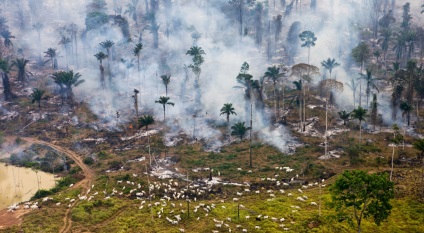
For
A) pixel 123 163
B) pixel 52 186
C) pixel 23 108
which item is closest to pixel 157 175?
pixel 123 163

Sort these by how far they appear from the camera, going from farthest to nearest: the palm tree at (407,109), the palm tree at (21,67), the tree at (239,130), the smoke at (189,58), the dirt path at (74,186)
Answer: the palm tree at (21,67) < the smoke at (189,58) < the tree at (239,130) < the palm tree at (407,109) < the dirt path at (74,186)

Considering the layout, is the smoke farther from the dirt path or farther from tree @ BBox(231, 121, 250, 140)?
the dirt path

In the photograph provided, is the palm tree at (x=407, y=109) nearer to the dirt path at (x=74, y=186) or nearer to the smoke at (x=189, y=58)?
the smoke at (x=189, y=58)

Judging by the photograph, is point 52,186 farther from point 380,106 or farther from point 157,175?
point 380,106

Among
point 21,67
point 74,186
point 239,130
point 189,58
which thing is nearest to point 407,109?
point 239,130

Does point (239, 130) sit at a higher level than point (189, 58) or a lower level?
lower

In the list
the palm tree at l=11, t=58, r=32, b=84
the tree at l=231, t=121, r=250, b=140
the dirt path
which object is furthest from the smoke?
the palm tree at l=11, t=58, r=32, b=84

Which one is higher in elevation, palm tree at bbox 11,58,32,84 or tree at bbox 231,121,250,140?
palm tree at bbox 11,58,32,84

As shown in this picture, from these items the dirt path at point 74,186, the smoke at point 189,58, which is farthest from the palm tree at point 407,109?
the dirt path at point 74,186

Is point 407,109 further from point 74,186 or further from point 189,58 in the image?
point 189,58

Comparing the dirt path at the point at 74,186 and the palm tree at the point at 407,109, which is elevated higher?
the palm tree at the point at 407,109

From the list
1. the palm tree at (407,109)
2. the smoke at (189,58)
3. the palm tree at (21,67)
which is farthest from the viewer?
the palm tree at (21,67)
